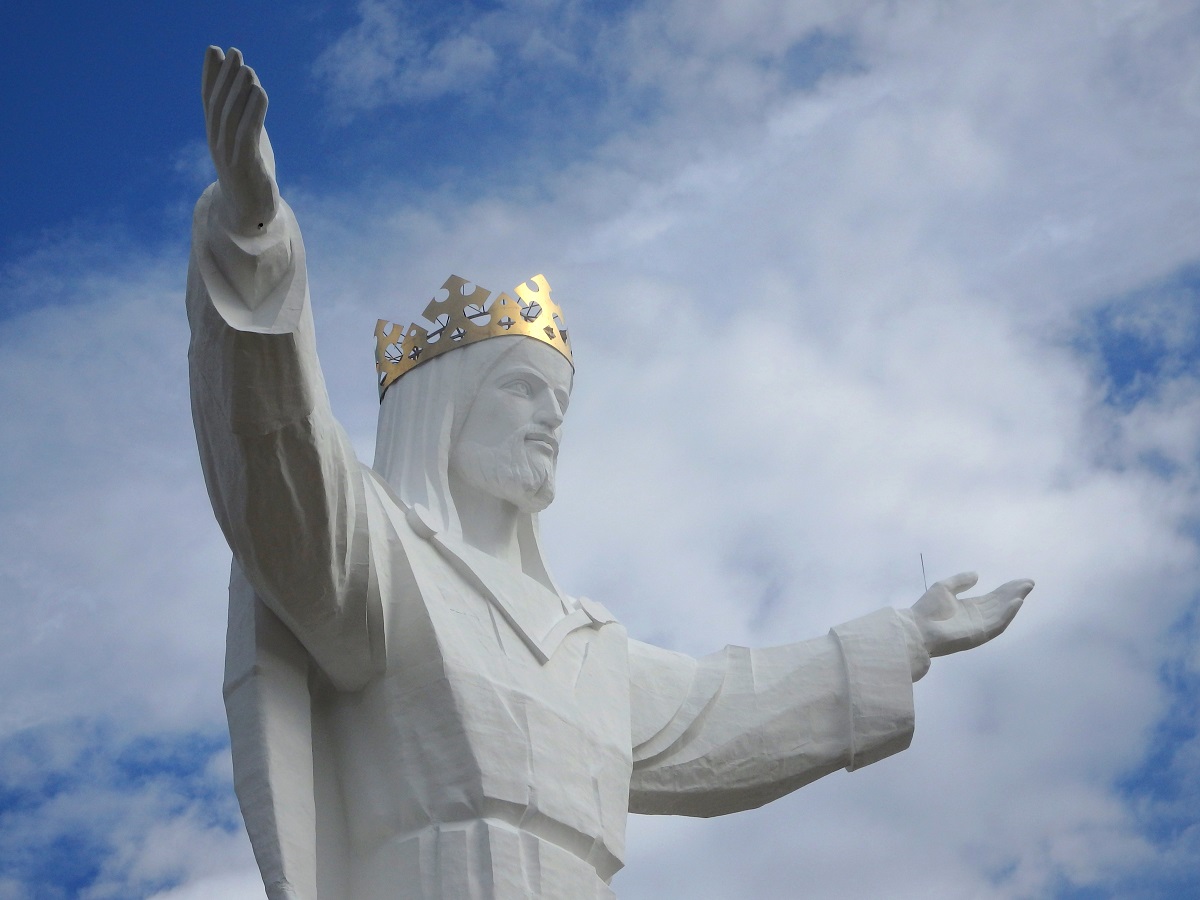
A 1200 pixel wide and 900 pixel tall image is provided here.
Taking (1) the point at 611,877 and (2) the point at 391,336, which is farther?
(2) the point at 391,336

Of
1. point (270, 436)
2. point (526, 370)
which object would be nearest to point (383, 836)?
point (270, 436)

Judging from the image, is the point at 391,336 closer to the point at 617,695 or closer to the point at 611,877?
the point at 617,695

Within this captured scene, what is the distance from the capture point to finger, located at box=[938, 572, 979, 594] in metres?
7.92

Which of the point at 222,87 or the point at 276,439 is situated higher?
the point at 222,87

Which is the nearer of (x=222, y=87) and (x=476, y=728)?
(x=222, y=87)

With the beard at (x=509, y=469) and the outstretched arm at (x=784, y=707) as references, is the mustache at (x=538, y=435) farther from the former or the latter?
the outstretched arm at (x=784, y=707)

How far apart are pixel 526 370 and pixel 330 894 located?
7.44 ft

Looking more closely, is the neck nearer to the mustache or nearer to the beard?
the beard

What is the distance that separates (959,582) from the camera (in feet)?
26.0

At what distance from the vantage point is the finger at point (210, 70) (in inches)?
213

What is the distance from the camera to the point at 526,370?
7.71 m

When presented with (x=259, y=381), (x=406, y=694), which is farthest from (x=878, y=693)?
(x=259, y=381)

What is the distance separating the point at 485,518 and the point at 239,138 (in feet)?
8.23

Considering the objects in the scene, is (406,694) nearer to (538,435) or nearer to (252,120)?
(538,435)
